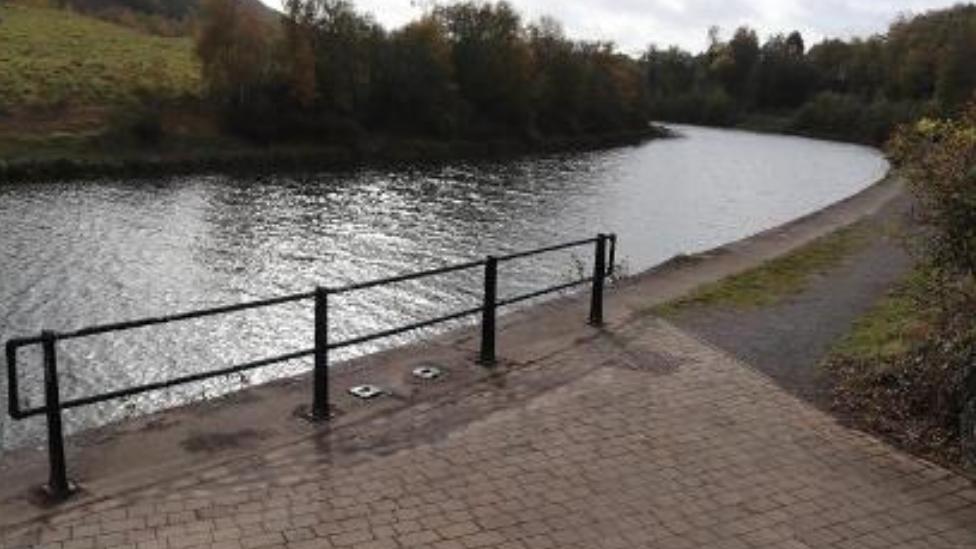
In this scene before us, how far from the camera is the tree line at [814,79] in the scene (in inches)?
4318

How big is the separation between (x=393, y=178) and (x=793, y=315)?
109 feet

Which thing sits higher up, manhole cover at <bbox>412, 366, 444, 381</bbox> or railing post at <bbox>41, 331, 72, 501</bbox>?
railing post at <bbox>41, 331, 72, 501</bbox>

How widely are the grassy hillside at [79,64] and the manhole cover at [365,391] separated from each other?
1566 inches

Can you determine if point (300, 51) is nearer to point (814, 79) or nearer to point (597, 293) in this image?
point (597, 293)

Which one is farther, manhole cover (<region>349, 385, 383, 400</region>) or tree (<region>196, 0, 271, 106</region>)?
tree (<region>196, 0, 271, 106</region>)

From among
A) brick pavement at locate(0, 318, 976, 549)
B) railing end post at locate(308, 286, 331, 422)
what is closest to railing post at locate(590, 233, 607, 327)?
brick pavement at locate(0, 318, 976, 549)

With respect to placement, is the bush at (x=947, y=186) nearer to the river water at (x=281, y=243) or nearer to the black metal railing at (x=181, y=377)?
the black metal railing at (x=181, y=377)

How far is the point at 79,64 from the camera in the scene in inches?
2094

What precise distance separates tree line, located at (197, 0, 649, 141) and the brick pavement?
44.7 metres

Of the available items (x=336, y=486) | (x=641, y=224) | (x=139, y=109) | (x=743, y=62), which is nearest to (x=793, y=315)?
(x=336, y=486)

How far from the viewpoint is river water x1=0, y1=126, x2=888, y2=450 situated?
1534cm

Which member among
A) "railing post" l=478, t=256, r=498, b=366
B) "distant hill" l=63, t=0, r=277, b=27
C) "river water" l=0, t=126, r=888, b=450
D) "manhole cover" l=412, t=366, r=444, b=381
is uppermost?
"distant hill" l=63, t=0, r=277, b=27

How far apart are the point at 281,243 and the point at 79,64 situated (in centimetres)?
3341

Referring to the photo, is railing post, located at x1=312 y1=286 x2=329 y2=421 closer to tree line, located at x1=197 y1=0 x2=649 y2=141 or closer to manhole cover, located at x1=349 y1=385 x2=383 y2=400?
manhole cover, located at x1=349 y1=385 x2=383 y2=400
